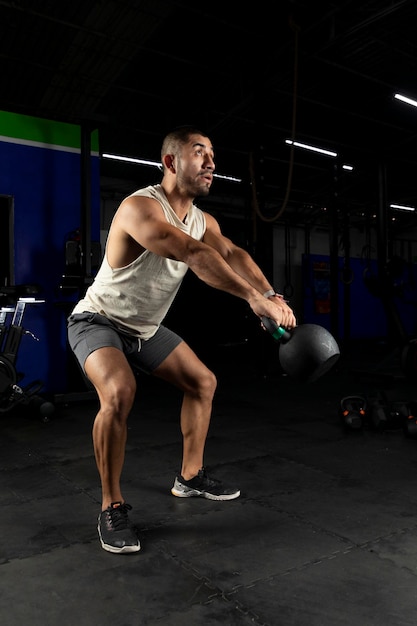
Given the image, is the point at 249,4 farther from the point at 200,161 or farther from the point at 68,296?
the point at 200,161

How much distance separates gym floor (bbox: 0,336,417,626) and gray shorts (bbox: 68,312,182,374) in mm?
618

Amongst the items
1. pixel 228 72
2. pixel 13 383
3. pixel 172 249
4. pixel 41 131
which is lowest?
pixel 13 383

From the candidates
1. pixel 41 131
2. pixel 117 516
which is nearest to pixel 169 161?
pixel 117 516

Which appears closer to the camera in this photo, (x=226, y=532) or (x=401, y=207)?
(x=226, y=532)

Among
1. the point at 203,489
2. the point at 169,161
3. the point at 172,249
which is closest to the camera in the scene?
the point at 172,249

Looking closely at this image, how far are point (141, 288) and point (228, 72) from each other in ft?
19.7

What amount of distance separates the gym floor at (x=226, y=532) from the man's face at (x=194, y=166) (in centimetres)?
126

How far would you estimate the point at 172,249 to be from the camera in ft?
5.43

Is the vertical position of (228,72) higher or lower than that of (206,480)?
higher

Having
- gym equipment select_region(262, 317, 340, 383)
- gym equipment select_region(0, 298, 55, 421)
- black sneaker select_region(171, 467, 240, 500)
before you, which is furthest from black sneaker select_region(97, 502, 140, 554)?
gym equipment select_region(0, 298, 55, 421)

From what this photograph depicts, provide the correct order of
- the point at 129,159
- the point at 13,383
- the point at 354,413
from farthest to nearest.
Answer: the point at 129,159 → the point at 13,383 → the point at 354,413

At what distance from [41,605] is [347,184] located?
11196 millimetres

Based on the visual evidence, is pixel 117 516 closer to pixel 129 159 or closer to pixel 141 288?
pixel 141 288

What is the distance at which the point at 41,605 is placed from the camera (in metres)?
1.38
